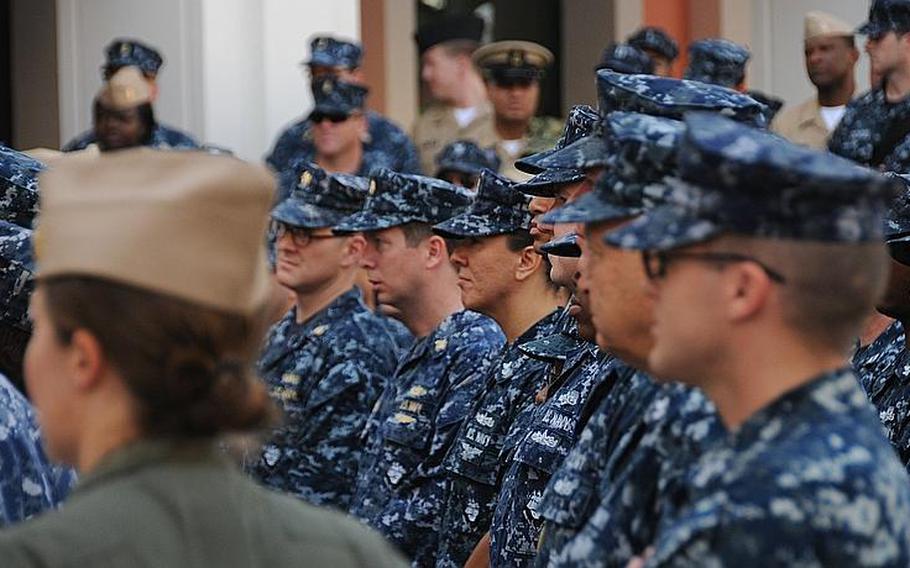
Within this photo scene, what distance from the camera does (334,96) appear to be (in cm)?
1000

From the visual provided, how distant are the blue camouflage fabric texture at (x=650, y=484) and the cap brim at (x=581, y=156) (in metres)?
1.06

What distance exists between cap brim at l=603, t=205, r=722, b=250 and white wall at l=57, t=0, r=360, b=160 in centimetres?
768

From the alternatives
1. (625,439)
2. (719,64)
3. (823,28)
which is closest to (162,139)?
(719,64)

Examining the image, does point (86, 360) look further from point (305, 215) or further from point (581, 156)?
point (305, 215)

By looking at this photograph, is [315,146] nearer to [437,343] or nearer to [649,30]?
[649,30]

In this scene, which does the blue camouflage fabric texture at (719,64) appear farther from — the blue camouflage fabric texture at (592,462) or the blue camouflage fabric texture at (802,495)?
the blue camouflage fabric texture at (802,495)

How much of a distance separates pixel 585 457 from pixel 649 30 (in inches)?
319

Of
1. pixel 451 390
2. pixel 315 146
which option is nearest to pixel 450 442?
pixel 451 390

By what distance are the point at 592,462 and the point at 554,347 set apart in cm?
170

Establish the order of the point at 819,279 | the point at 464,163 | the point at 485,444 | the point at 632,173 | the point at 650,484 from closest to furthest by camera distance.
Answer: the point at 819,279 → the point at 650,484 → the point at 632,173 → the point at 485,444 → the point at 464,163

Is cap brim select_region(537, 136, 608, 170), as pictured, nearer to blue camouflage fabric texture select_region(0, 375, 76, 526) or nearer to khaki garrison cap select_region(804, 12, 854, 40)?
blue camouflage fabric texture select_region(0, 375, 76, 526)

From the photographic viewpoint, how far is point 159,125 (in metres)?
10.2

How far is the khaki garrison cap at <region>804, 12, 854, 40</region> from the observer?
35.4 ft

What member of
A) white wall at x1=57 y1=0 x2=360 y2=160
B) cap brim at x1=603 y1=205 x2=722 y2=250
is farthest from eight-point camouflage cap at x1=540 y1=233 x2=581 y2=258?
white wall at x1=57 y1=0 x2=360 y2=160
